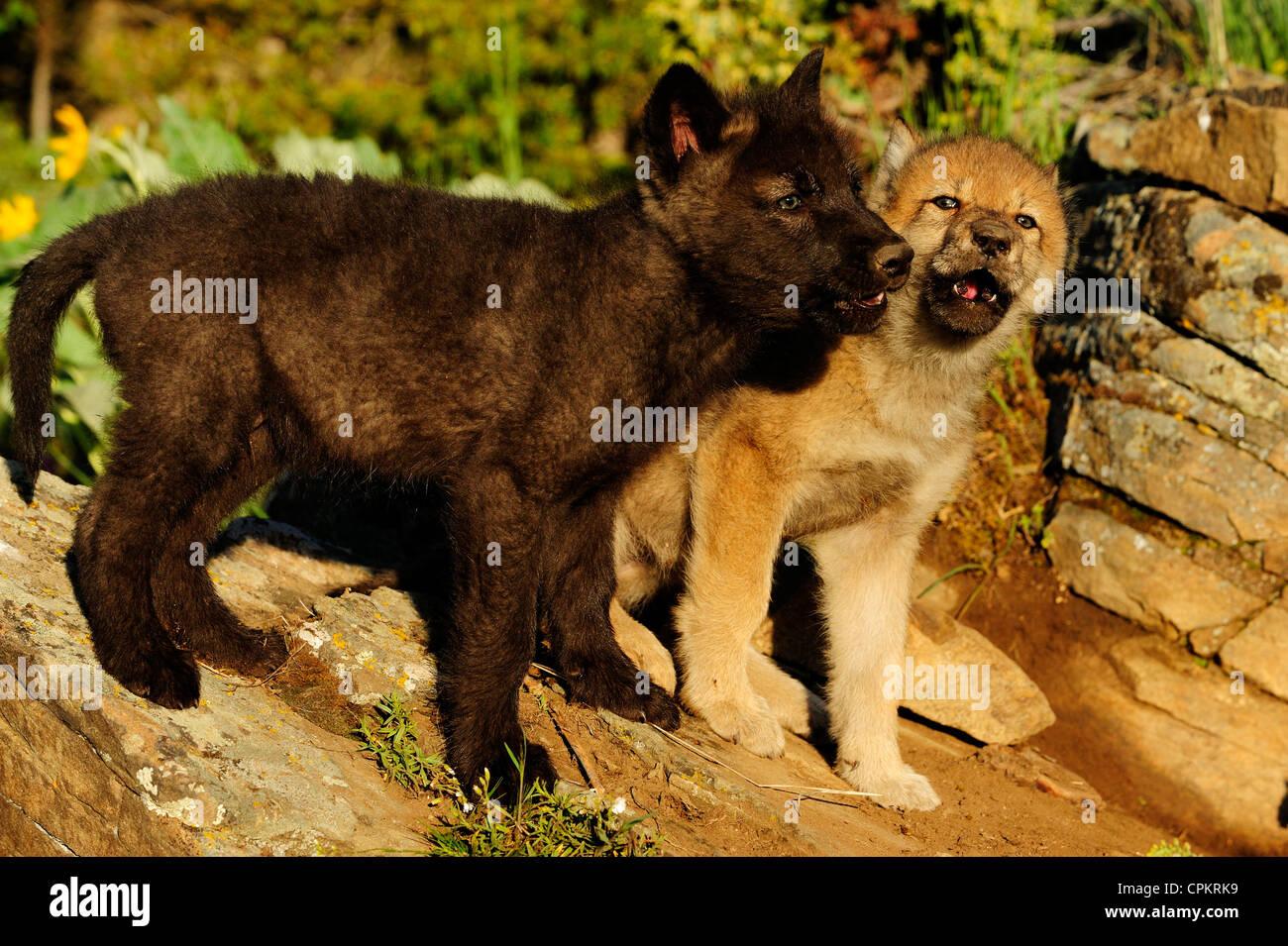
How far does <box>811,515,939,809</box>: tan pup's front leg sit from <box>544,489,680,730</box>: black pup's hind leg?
0.77 metres

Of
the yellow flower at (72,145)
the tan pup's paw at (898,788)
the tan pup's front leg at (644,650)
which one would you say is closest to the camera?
the tan pup's paw at (898,788)

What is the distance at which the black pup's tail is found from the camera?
3.76 metres

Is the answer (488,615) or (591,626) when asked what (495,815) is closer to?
(488,615)

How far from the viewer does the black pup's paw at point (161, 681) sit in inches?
138

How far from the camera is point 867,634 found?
4.68 meters

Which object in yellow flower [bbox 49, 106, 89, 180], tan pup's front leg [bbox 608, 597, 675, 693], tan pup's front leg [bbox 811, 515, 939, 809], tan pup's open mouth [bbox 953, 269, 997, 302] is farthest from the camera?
yellow flower [bbox 49, 106, 89, 180]

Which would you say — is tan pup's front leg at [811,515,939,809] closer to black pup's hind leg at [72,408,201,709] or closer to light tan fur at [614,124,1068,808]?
light tan fur at [614,124,1068,808]

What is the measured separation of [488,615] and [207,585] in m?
1.08

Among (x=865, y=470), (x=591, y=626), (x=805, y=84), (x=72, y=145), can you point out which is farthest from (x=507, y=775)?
(x=72, y=145)

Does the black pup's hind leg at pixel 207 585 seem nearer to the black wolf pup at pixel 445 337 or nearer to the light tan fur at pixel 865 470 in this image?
the black wolf pup at pixel 445 337

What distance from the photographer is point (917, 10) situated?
24.4 ft

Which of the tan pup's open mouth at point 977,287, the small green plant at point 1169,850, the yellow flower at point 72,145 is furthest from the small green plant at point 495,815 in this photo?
the yellow flower at point 72,145

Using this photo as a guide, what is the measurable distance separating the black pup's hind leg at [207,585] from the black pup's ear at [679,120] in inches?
63.4

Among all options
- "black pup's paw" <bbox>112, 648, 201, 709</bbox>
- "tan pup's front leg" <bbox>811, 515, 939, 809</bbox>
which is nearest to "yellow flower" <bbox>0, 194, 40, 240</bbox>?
"black pup's paw" <bbox>112, 648, 201, 709</bbox>
